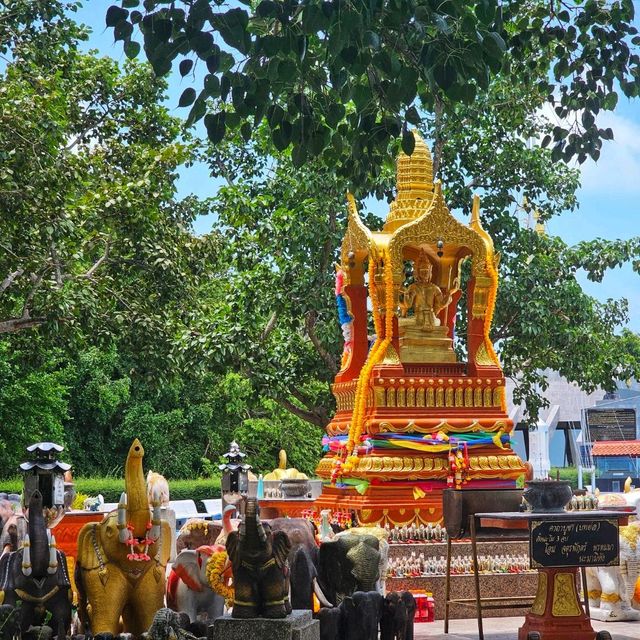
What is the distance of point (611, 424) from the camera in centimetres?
4303

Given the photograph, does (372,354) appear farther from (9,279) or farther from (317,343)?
(317,343)

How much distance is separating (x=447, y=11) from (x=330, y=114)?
125 cm

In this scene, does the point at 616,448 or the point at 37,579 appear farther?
the point at 616,448

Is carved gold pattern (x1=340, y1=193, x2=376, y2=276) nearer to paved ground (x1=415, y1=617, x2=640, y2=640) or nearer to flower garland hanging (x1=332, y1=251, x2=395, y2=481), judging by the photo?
flower garland hanging (x1=332, y1=251, x2=395, y2=481)

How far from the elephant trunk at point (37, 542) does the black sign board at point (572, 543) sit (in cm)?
390

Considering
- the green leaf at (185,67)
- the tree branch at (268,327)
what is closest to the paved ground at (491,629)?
the green leaf at (185,67)

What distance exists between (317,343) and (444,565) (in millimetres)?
10505

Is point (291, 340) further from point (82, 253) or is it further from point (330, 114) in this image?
point (330, 114)

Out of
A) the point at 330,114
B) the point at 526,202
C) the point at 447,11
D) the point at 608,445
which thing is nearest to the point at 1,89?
the point at 330,114

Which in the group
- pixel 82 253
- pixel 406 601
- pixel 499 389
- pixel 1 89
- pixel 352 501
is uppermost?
pixel 1 89

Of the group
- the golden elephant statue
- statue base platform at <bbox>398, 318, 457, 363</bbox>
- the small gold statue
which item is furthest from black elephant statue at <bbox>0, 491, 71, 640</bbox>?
the small gold statue

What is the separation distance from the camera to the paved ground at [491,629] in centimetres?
1062

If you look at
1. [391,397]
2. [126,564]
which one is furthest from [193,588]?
[391,397]

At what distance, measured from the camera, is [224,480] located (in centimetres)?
1359
